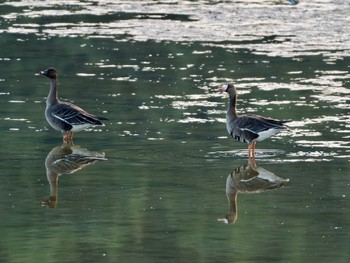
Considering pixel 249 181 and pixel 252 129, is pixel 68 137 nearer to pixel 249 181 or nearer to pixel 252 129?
pixel 252 129

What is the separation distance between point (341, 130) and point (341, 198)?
18.8 ft

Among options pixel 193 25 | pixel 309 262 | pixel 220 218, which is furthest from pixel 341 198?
pixel 193 25

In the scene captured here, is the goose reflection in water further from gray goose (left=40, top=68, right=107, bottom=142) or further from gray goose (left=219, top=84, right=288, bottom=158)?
gray goose (left=219, top=84, right=288, bottom=158)

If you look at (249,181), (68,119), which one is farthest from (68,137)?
(249,181)

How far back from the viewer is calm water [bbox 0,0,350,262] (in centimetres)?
1716

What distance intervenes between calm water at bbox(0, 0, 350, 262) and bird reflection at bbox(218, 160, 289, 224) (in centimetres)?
6

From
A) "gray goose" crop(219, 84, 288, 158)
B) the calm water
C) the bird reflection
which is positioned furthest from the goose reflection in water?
the bird reflection

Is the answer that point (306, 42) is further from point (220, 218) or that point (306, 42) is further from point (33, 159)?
point (220, 218)

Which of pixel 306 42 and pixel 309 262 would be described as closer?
pixel 309 262

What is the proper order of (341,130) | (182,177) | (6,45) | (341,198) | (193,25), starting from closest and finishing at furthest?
(341,198)
(182,177)
(341,130)
(6,45)
(193,25)

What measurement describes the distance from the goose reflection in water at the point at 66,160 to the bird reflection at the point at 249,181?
2.66 meters

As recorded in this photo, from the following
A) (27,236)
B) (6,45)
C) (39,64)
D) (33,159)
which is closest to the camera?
(27,236)

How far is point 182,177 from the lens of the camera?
2112 centimetres

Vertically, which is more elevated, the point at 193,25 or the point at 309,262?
the point at 309,262
